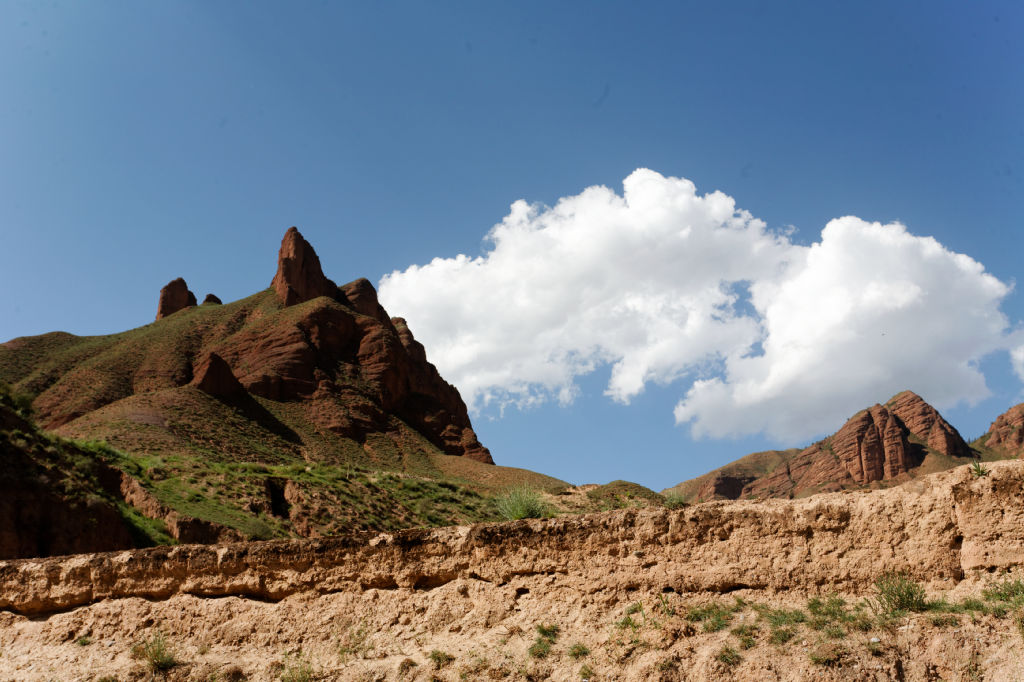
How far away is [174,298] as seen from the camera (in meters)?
106

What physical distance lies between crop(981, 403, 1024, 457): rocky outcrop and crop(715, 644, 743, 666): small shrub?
126821mm

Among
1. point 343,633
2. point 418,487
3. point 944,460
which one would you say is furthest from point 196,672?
point 944,460

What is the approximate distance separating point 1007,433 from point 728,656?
5386 inches

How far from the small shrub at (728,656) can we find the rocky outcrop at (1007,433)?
4993 inches

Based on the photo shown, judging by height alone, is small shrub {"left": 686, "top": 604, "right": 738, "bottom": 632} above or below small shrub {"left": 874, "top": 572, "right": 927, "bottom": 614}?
below

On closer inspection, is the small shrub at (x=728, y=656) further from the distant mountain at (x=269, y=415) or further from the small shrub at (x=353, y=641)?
the distant mountain at (x=269, y=415)

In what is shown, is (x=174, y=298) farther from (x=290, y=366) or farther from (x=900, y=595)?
(x=900, y=595)

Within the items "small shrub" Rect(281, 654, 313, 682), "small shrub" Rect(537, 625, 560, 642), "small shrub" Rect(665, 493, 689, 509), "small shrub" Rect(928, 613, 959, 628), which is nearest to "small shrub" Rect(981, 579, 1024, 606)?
"small shrub" Rect(928, 613, 959, 628)

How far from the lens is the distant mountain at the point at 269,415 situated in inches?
1284

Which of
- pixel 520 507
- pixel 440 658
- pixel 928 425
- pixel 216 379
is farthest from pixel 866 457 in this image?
pixel 440 658

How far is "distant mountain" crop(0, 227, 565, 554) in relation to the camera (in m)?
32.6

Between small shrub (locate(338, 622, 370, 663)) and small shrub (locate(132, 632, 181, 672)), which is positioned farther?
small shrub (locate(132, 632, 181, 672))

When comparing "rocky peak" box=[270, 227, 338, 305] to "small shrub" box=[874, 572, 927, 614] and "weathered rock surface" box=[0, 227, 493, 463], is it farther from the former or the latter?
"small shrub" box=[874, 572, 927, 614]

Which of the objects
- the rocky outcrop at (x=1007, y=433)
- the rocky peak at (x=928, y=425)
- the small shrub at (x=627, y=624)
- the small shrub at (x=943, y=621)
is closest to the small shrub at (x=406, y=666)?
the small shrub at (x=627, y=624)
